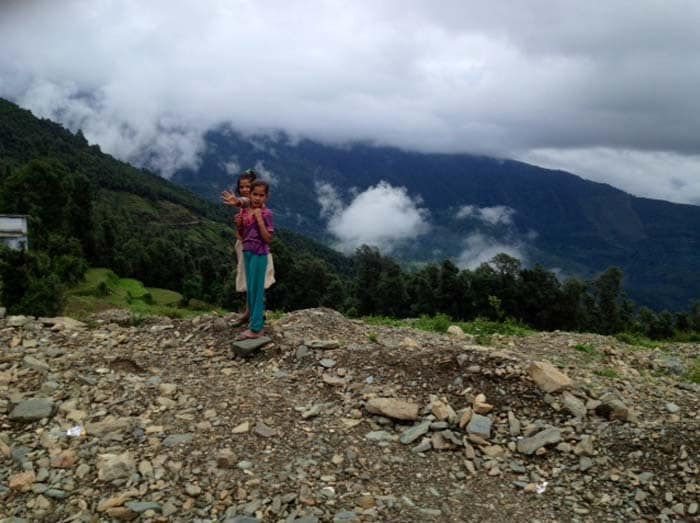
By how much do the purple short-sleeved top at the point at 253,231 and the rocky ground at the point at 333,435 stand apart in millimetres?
1532

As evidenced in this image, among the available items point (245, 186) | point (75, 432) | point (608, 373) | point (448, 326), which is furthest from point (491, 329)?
point (75, 432)

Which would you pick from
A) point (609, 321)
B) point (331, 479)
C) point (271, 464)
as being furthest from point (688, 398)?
point (609, 321)

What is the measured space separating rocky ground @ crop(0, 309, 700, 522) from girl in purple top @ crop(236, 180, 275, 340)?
1.59 feet

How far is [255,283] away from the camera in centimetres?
831

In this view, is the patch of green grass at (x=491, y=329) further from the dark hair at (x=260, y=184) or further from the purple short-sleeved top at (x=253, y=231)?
the dark hair at (x=260, y=184)

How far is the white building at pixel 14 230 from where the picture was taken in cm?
3772

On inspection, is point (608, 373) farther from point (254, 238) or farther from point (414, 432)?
point (254, 238)

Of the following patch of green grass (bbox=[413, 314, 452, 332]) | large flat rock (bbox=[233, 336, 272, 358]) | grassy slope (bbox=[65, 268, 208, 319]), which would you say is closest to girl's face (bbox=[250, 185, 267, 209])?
large flat rock (bbox=[233, 336, 272, 358])

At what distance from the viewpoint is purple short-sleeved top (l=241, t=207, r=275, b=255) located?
8.04m

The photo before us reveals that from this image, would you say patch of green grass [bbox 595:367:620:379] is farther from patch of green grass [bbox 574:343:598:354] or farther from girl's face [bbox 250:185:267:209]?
girl's face [bbox 250:185:267:209]

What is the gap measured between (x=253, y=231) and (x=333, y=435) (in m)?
3.55

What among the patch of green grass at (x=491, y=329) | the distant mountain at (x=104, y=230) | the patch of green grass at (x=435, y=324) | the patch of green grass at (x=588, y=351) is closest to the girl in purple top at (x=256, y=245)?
the patch of green grass at (x=435, y=324)

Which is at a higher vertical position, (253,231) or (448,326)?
(253,231)

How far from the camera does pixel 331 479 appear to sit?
5.15 metres
